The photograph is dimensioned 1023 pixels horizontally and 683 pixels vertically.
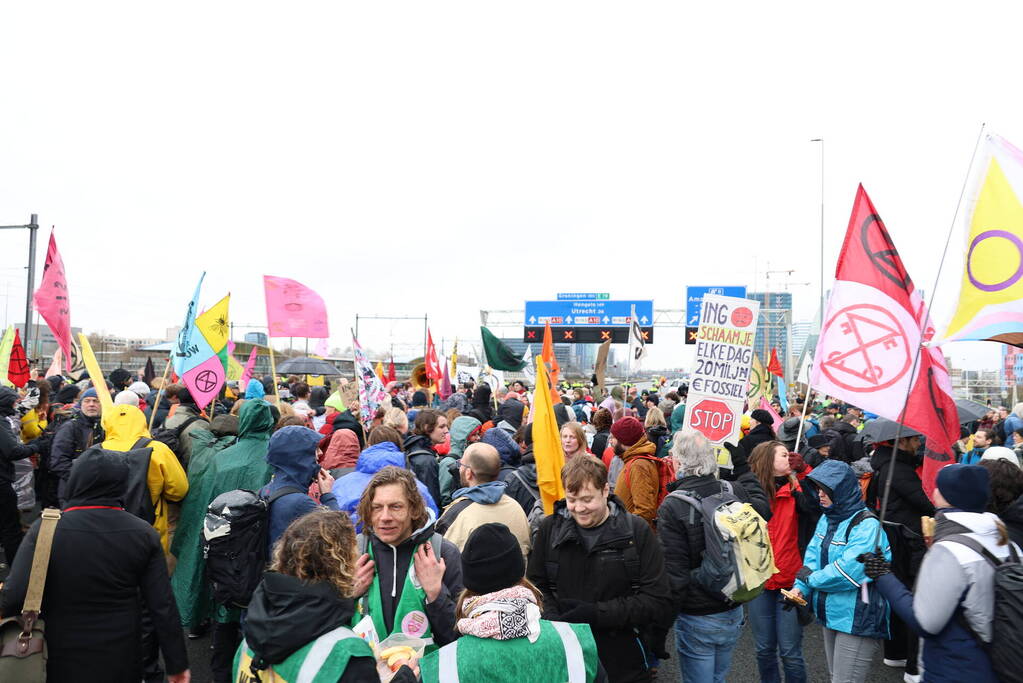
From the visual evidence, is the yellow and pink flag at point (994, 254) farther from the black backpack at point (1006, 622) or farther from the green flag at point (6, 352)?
the green flag at point (6, 352)

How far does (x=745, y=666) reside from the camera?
5.72 m

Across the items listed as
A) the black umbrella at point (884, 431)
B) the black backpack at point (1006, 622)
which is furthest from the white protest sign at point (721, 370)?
the black backpack at point (1006, 622)

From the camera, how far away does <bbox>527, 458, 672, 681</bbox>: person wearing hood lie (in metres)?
3.22

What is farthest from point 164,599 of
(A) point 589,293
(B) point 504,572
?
(A) point 589,293

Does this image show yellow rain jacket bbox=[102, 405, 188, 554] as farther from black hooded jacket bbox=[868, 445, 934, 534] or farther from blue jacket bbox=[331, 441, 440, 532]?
black hooded jacket bbox=[868, 445, 934, 534]

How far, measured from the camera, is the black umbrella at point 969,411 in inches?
421

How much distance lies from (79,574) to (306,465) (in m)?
1.30

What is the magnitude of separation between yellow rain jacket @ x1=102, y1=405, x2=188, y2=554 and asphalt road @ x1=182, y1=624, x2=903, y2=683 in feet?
3.84

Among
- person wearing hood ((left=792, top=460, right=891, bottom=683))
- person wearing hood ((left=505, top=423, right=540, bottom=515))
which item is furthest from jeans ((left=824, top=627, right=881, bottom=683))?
person wearing hood ((left=505, top=423, right=540, bottom=515))

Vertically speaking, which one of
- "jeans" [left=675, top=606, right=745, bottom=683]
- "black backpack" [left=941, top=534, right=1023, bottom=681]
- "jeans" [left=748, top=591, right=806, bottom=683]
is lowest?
"jeans" [left=748, top=591, right=806, bottom=683]

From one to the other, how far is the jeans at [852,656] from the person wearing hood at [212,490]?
3792 mm

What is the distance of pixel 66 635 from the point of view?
3.30 meters

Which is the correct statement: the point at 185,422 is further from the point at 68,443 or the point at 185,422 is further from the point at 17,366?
the point at 17,366

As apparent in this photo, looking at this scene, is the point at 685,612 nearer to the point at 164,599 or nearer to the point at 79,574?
the point at 164,599
